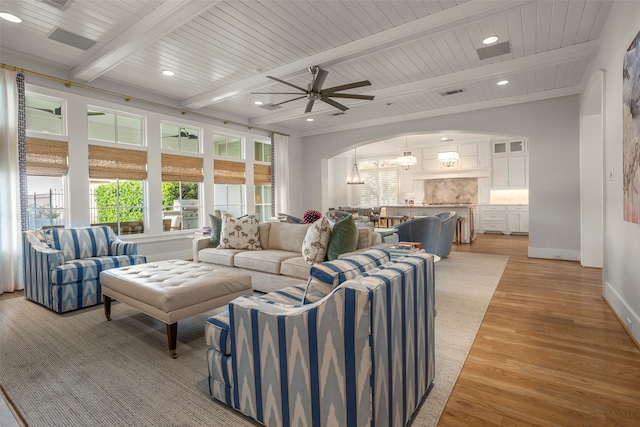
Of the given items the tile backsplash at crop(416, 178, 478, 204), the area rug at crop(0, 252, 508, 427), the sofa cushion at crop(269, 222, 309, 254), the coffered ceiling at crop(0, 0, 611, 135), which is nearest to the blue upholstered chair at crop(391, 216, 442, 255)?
the area rug at crop(0, 252, 508, 427)

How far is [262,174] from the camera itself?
7555 mm

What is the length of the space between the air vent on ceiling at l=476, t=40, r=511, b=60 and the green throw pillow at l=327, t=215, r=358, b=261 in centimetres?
277

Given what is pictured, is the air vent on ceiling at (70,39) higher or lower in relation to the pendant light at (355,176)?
higher

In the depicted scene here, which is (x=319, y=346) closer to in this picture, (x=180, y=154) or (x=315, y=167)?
(x=180, y=154)

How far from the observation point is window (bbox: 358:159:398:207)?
11829mm

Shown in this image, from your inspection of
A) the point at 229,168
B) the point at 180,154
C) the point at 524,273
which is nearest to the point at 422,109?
the point at 524,273

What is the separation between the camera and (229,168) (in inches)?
268

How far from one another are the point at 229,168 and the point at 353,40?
3.99m

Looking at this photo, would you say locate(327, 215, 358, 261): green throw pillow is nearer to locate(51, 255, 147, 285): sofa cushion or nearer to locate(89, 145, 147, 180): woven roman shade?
locate(51, 255, 147, 285): sofa cushion

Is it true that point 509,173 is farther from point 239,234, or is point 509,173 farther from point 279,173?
point 239,234

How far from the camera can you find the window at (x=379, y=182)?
38.8 ft

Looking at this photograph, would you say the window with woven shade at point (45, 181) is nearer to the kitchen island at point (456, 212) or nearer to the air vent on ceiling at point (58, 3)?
the air vent on ceiling at point (58, 3)

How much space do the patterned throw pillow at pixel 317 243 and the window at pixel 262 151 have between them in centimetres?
455

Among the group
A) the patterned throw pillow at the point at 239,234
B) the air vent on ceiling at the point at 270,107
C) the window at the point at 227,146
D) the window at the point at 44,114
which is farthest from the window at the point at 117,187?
the air vent on ceiling at the point at 270,107
